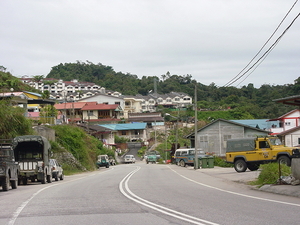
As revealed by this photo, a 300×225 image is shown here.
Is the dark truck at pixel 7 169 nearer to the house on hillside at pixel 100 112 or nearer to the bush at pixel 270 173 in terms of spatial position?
the bush at pixel 270 173

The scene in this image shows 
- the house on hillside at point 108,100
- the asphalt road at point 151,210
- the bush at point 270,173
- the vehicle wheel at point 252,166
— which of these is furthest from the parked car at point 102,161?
the house on hillside at point 108,100

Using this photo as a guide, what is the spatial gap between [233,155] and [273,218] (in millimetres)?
19635

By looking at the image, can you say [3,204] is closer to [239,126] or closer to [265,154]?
[265,154]

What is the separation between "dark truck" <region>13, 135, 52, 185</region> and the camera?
932 inches

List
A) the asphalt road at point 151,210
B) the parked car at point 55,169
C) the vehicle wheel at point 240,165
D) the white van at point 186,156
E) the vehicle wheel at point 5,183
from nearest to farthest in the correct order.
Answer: the asphalt road at point 151,210 < the vehicle wheel at point 5,183 < the parked car at point 55,169 < the vehicle wheel at point 240,165 < the white van at point 186,156

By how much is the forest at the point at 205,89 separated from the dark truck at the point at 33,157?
733 inches

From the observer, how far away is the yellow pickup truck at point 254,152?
1061 inches

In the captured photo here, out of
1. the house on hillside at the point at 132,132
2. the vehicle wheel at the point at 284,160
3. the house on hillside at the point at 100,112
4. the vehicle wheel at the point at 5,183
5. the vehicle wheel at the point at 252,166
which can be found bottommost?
the vehicle wheel at the point at 252,166

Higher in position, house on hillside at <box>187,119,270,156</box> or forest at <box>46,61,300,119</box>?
forest at <box>46,61,300,119</box>

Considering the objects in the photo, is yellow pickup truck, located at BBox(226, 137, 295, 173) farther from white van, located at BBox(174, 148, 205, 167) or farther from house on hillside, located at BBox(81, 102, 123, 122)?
house on hillside, located at BBox(81, 102, 123, 122)

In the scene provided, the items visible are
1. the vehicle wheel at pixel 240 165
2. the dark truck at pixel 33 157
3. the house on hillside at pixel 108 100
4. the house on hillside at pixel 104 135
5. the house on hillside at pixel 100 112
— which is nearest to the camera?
the dark truck at pixel 33 157

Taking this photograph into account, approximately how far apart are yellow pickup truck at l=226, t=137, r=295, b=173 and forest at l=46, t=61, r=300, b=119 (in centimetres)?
1165

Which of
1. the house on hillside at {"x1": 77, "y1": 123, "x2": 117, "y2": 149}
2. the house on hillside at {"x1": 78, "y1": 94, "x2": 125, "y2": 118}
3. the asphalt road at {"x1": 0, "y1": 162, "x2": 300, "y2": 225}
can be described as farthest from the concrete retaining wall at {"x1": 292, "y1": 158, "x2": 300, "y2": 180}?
the house on hillside at {"x1": 78, "y1": 94, "x2": 125, "y2": 118}

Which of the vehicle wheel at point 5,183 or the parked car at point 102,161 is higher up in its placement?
the vehicle wheel at point 5,183
